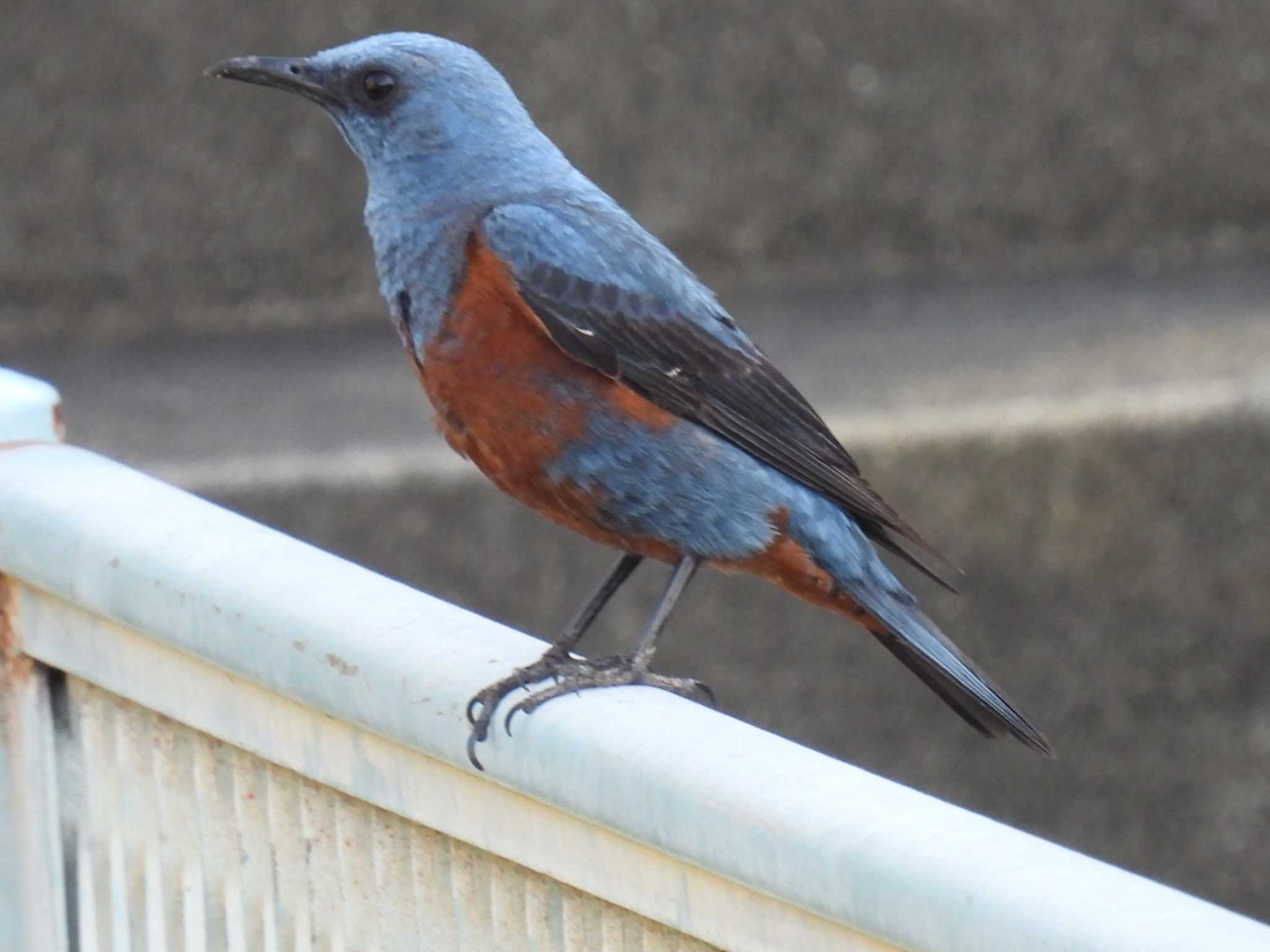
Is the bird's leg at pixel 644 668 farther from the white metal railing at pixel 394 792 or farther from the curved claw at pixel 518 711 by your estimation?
the white metal railing at pixel 394 792

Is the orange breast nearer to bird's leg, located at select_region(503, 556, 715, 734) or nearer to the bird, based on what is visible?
the bird

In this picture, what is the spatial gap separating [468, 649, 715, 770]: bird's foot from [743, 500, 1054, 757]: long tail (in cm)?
30

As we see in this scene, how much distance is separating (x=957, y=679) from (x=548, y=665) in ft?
2.56

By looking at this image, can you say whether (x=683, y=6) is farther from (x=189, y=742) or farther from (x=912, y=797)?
(x=912, y=797)

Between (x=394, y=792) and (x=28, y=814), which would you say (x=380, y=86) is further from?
Result: (x=394, y=792)

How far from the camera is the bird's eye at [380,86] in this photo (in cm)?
313

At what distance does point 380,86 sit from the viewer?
3.14 metres

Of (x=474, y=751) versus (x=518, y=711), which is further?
(x=518, y=711)

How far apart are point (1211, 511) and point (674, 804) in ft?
8.67

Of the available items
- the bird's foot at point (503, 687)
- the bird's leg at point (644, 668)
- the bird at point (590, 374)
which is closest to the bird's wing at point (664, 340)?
the bird at point (590, 374)

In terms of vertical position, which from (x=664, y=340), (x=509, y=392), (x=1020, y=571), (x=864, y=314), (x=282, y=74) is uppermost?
(x=282, y=74)

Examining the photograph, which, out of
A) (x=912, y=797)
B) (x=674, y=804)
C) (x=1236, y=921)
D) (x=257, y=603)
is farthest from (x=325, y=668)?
(x=1236, y=921)

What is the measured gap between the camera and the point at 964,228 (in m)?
4.37

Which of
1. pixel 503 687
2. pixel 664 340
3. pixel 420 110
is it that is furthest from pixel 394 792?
pixel 420 110
